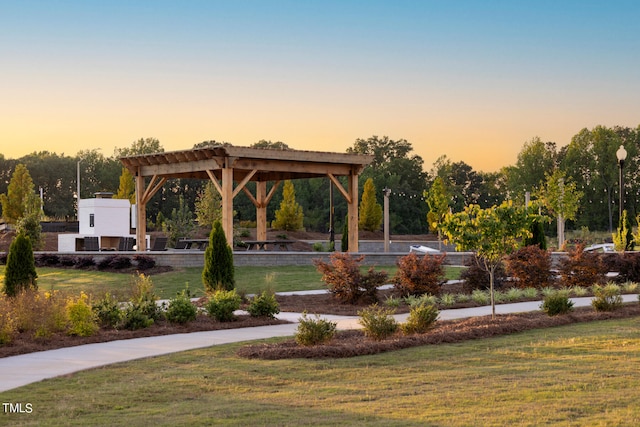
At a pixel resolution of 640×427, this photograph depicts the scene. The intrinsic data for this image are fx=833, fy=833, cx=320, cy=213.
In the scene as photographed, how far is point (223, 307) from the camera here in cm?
1341

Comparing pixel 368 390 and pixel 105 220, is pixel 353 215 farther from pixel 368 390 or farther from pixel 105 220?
pixel 368 390

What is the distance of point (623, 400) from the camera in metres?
7.17

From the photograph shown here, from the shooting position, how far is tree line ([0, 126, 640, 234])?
195 ft

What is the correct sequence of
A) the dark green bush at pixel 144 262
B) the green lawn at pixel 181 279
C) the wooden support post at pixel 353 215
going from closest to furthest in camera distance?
the green lawn at pixel 181 279
the dark green bush at pixel 144 262
the wooden support post at pixel 353 215

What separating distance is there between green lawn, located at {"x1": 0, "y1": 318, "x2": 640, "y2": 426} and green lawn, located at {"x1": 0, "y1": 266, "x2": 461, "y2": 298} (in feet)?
29.2

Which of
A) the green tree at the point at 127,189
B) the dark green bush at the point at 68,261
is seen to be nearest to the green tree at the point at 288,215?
the green tree at the point at 127,189

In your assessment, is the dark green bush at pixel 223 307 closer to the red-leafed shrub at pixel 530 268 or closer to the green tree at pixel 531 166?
the red-leafed shrub at pixel 530 268

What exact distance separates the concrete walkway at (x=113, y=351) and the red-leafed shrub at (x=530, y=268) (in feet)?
16.2

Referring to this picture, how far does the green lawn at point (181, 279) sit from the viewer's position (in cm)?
1936

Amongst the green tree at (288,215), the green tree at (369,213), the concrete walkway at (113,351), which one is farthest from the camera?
the green tree at (369,213)

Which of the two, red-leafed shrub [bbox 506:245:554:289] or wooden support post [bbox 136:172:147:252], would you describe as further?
wooden support post [bbox 136:172:147:252]

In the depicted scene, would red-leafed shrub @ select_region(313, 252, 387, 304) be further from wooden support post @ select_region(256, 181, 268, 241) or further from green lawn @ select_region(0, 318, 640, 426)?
wooden support post @ select_region(256, 181, 268, 241)

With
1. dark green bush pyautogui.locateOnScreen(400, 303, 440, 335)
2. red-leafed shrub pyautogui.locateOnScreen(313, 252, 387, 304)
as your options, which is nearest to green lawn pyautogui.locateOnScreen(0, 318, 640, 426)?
dark green bush pyautogui.locateOnScreen(400, 303, 440, 335)

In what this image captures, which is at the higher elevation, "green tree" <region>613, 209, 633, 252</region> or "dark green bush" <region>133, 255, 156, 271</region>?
"green tree" <region>613, 209, 633, 252</region>
